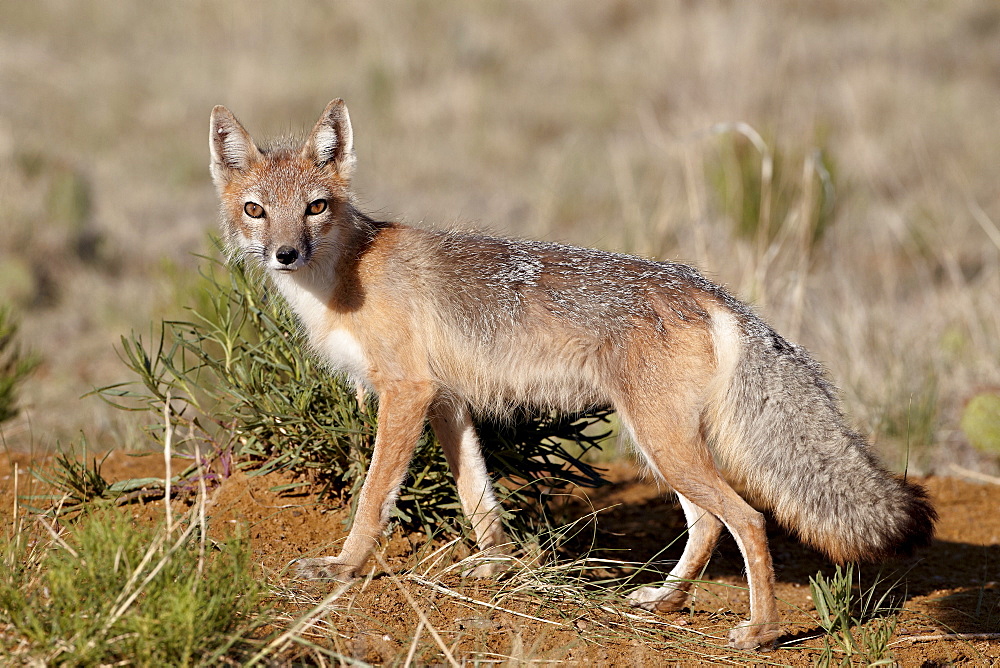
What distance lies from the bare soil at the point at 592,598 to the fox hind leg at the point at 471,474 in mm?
258

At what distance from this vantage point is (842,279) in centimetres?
1007

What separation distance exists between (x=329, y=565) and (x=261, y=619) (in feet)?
3.63

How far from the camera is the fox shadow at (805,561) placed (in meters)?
5.15

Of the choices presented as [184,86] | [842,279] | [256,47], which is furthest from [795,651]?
[256,47]

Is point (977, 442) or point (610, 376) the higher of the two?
point (610, 376)

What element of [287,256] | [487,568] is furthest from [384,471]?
[287,256]

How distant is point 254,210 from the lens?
15.4 ft

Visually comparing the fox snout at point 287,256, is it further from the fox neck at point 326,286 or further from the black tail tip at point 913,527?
the black tail tip at point 913,527

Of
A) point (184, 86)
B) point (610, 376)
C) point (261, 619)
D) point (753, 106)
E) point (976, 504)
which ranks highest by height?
point (184, 86)

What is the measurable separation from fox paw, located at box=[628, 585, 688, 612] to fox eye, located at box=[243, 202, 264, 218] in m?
2.61

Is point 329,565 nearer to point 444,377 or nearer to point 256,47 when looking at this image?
point 444,377

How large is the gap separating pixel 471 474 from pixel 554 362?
0.70 meters

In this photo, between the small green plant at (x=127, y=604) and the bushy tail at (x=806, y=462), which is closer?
the small green plant at (x=127, y=604)

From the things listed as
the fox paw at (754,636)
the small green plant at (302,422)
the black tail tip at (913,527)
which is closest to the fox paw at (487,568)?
the small green plant at (302,422)
